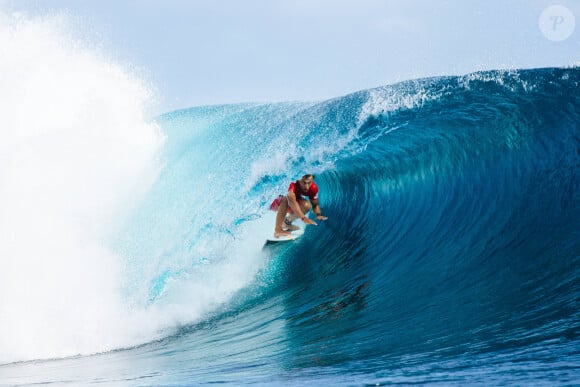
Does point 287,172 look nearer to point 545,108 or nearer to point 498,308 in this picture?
point 545,108

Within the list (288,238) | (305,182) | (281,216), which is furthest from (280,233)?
(305,182)

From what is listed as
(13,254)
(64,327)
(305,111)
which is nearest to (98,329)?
(64,327)

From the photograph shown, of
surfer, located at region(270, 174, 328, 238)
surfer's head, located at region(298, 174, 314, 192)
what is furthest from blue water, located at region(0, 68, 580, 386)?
surfer's head, located at region(298, 174, 314, 192)

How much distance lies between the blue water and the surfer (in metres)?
0.21

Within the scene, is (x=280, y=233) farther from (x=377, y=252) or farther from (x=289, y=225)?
(x=377, y=252)

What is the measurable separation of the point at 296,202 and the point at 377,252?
1086 millimetres

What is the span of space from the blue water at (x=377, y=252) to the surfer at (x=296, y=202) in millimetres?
213

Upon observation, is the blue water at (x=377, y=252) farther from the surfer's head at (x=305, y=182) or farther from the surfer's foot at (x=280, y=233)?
the surfer's head at (x=305, y=182)

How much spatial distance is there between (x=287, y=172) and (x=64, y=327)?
3.13 m

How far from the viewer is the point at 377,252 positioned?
612cm

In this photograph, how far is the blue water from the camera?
2.76 metres

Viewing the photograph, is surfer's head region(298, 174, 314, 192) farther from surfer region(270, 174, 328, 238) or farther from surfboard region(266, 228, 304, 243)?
surfboard region(266, 228, 304, 243)

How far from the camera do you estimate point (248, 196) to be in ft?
23.0

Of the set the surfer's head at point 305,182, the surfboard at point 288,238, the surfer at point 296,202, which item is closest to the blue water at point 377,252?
the surfboard at point 288,238
